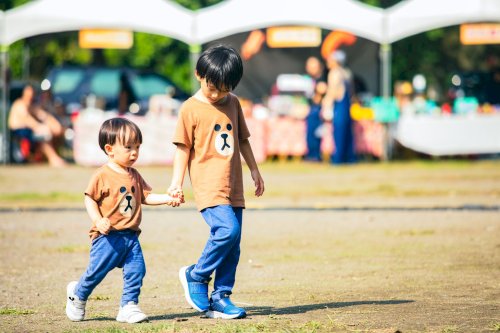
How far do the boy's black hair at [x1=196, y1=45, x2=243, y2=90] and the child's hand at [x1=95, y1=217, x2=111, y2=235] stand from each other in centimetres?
99

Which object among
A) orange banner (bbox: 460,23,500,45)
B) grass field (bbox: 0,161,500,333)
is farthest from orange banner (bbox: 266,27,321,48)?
grass field (bbox: 0,161,500,333)

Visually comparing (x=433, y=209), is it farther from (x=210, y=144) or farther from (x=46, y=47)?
(x=46, y=47)

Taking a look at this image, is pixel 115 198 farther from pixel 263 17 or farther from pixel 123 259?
pixel 263 17

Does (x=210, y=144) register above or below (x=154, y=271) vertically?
above

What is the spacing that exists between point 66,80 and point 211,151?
22.1 metres

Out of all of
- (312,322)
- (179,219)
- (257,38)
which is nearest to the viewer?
(312,322)

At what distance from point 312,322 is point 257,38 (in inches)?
1053

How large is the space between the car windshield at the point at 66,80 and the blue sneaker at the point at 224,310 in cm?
2181

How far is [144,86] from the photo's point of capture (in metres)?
27.6

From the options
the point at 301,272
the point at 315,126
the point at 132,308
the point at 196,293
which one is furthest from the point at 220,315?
the point at 315,126

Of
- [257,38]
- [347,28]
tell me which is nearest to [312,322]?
[347,28]

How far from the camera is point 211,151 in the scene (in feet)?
22.1

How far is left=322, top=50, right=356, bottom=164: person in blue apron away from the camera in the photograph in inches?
896

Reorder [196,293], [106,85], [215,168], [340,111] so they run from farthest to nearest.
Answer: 1. [106,85]
2. [340,111]
3. [196,293]
4. [215,168]
